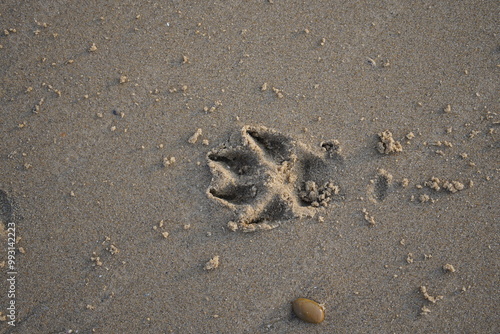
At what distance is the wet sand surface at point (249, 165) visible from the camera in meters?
1.94

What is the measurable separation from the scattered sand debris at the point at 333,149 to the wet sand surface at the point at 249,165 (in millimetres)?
18

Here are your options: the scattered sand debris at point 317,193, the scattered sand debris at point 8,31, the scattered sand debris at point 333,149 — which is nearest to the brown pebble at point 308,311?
the scattered sand debris at point 317,193

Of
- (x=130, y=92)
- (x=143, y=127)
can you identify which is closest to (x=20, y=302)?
(x=143, y=127)

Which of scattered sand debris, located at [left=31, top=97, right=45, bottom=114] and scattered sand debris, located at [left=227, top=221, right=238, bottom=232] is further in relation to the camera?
scattered sand debris, located at [left=31, top=97, right=45, bottom=114]

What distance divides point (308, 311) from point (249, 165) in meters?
0.85

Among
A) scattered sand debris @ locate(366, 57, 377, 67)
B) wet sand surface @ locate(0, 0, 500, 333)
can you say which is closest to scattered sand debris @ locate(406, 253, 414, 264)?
wet sand surface @ locate(0, 0, 500, 333)

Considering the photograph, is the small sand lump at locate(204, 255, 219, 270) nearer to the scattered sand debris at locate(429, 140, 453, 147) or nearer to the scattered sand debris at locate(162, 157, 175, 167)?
the scattered sand debris at locate(162, 157, 175, 167)

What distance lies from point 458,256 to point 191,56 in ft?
6.35

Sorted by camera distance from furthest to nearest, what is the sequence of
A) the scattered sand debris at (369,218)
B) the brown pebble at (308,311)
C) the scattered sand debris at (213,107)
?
the scattered sand debris at (213,107) → the scattered sand debris at (369,218) → the brown pebble at (308,311)

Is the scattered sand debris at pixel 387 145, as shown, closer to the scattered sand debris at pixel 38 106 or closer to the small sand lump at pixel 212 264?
the small sand lump at pixel 212 264

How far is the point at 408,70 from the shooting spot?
7.09 feet

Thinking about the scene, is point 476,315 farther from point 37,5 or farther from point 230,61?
point 37,5

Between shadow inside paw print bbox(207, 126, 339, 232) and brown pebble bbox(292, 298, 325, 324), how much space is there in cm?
44

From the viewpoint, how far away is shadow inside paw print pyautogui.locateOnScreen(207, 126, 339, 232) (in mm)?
1964
